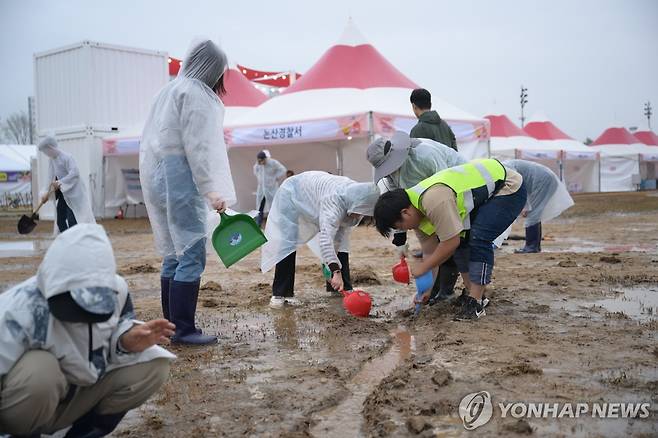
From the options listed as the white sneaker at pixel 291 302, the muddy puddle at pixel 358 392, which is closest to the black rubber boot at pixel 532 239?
the white sneaker at pixel 291 302

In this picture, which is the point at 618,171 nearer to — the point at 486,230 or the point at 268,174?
the point at 268,174

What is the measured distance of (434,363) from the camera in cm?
312

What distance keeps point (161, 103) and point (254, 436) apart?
7.00 feet

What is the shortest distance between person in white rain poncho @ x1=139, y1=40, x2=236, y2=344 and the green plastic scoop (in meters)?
0.13

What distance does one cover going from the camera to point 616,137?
3048 cm

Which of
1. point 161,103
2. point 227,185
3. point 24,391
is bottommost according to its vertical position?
point 24,391

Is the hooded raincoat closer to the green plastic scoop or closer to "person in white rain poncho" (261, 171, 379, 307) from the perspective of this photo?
the green plastic scoop

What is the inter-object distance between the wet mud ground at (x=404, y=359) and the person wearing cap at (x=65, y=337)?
1.30 ft

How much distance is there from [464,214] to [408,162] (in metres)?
0.69

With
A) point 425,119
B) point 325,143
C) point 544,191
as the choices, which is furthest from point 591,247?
point 325,143

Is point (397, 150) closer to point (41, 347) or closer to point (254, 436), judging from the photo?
point (254, 436)

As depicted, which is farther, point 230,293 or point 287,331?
point 230,293

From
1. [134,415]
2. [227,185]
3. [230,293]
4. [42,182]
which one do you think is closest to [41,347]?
[134,415]

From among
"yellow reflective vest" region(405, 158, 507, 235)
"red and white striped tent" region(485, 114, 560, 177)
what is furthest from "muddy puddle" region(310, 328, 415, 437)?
"red and white striped tent" region(485, 114, 560, 177)
